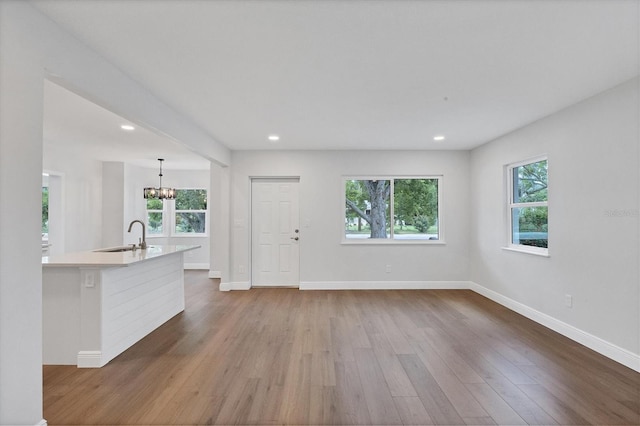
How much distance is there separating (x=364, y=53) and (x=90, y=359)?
135 inches

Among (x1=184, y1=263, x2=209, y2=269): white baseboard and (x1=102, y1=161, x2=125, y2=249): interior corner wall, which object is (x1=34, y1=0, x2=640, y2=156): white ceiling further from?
(x1=184, y1=263, x2=209, y2=269): white baseboard

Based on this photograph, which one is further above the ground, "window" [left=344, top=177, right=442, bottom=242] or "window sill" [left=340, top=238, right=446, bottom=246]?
"window" [left=344, top=177, right=442, bottom=242]

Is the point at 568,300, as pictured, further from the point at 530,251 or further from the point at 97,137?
the point at 97,137

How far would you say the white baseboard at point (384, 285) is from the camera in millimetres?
5609

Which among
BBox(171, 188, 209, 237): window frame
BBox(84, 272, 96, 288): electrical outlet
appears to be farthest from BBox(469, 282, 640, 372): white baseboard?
BBox(171, 188, 209, 237): window frame

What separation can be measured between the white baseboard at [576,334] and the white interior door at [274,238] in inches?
135

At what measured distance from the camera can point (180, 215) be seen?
26.8 ft

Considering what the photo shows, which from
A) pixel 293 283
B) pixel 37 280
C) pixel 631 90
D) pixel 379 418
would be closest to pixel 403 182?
pixel 293 283

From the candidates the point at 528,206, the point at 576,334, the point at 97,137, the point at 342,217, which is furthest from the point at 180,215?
the point at 576,334

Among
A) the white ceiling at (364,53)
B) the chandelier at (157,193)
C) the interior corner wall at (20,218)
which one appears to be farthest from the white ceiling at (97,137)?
the interior corner wall at (20,218)

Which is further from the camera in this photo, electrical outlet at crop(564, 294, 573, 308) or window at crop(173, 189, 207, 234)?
window at crop(173, 189, 207, 234)

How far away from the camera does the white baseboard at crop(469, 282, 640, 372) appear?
108 inches

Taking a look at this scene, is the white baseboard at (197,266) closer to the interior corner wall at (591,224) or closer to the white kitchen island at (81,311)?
the white kitchen island at (81,311)

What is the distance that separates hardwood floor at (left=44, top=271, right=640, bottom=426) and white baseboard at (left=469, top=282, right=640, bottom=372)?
0.09m
